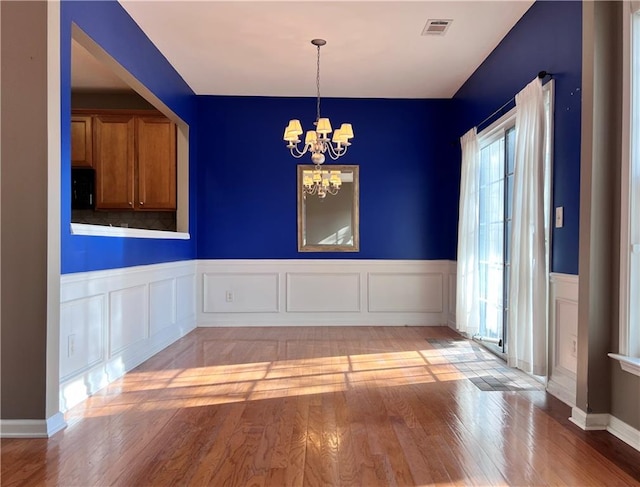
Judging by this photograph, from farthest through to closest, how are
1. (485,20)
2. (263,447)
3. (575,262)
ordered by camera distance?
(485,20)
(575,262)
(263,447)

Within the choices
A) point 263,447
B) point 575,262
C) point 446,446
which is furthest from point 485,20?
point 263,447

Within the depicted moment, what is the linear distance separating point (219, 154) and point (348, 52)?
227 cm

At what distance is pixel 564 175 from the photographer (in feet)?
10.2

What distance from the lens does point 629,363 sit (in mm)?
2375

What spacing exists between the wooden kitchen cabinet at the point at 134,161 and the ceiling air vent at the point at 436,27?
3171mm

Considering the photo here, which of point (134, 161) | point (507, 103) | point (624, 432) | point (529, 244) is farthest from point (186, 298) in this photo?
point (624, 432)

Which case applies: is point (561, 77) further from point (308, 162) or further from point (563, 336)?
point (308, 162)

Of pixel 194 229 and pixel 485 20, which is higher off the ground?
pixel 485 20

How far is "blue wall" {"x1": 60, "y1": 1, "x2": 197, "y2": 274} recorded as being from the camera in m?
2.82

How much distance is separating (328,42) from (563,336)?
319 centimetres

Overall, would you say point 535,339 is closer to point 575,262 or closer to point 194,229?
point 575,262

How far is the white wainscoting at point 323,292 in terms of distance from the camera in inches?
233

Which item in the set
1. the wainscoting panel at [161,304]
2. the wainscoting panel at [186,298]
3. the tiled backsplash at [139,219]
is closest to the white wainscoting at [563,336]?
the wainscoting panel at [161,304]

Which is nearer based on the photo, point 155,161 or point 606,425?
point 606,425
